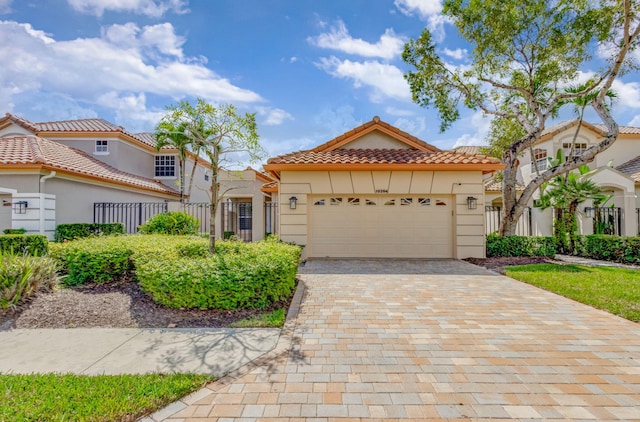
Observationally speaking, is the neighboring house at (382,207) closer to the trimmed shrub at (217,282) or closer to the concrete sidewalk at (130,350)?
the trimmed shrub at (217,282)

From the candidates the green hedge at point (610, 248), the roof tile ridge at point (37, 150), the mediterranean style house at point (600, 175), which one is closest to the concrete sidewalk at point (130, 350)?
the roof tile ridge at point (37, 150)

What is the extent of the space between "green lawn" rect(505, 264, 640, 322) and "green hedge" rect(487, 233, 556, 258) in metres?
1.80

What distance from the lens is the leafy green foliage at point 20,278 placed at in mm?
5262

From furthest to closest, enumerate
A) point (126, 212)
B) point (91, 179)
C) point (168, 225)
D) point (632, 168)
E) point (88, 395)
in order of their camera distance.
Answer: point (632, 168), point (126, 212), point (91, 179), point (168, 225), point (88, 395)

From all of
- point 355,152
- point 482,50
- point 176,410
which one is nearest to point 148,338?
point 176,410

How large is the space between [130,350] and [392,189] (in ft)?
30.4

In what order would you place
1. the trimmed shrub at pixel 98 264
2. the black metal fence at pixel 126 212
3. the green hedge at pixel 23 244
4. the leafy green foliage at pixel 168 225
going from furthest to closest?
the black metal fence at pixel 126 212 → the leafy green foliage at pixel 168 225 → the green hedge at pixel 23 244 → the trimmed shrub at pixel 98 264

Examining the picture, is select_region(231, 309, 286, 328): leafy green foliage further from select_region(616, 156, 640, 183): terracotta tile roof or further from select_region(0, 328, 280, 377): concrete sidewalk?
select_region(616, 156, 640, 183): terracotta tile roof

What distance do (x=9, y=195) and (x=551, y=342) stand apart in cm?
1507

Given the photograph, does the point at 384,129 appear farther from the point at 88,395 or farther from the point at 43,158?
the point at 43,158

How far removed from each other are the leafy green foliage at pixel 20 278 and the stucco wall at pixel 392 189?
668 centimetres

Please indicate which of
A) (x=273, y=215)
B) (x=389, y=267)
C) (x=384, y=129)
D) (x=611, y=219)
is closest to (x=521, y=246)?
(x=389, y=267)

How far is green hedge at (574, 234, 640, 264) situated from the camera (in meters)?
10.6

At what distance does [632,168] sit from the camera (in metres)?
18.4
